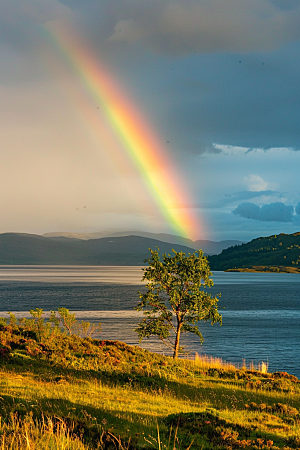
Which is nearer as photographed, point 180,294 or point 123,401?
point 123,401

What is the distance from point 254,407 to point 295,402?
164 inches

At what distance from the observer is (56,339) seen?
28422 mm

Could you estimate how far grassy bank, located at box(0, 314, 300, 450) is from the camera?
10.3 m

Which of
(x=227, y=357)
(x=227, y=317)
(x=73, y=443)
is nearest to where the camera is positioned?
(x=73, y=443)

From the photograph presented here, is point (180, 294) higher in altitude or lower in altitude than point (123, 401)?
higher

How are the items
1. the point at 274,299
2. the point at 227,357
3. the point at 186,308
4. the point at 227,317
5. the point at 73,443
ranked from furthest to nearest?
the point at 274,299 → the point at 227,317 → the point at 227,357 → the point at 186,308 → the point at 73,443

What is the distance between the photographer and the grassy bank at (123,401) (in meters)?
10.3

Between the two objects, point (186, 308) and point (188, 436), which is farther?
point (186, 308)

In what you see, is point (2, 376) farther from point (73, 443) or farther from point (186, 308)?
point (186, 308)

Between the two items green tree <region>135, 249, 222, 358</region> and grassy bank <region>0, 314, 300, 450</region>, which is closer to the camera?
grassy bank <region>0, 314, 300, 450</region>

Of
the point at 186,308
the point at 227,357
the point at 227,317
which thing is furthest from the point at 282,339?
the point at 186,308

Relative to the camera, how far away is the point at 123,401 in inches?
628

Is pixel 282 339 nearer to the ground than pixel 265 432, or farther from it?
nearer to the ground

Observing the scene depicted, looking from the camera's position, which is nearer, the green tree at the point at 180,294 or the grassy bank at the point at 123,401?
the grassy bank at the point at 123,401
